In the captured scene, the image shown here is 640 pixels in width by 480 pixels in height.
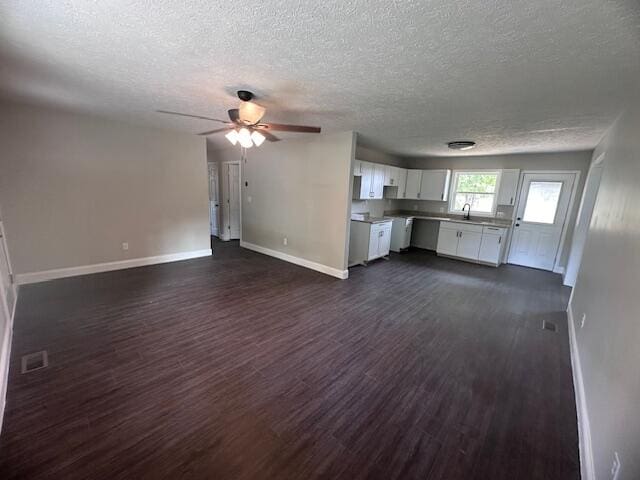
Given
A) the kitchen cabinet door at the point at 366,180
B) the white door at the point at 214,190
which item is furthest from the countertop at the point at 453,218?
the white door at the point at 214,190

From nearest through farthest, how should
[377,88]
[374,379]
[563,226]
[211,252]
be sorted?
[374,379] → [377,88] → [563,226] → [211,252]

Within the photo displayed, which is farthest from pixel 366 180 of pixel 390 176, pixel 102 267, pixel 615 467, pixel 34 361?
pixel 34 361

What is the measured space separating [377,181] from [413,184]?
155 cm

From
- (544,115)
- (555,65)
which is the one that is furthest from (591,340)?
Answer: (544,115)

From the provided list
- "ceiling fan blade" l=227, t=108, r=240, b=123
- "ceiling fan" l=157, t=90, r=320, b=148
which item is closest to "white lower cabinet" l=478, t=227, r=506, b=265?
"ceiling fan" l=157, t=90, r=320, b=148

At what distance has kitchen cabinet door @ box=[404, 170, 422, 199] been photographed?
6.66 meters

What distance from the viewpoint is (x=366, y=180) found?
5359 millimetres

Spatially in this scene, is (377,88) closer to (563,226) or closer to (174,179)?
(174,179)

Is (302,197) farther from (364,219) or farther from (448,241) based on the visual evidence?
(448,241)

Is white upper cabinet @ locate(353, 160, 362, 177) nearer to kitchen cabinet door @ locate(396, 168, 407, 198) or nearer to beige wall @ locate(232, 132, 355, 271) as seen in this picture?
beige wall @ locate(232, 132, 355, 271)

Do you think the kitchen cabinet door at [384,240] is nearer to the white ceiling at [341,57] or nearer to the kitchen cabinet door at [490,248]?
the kitchen cabinet door at [490,248]

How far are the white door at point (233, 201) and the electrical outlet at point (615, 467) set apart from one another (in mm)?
6808

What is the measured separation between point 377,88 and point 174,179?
4032 millimetres

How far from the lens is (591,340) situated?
2.03 meters
